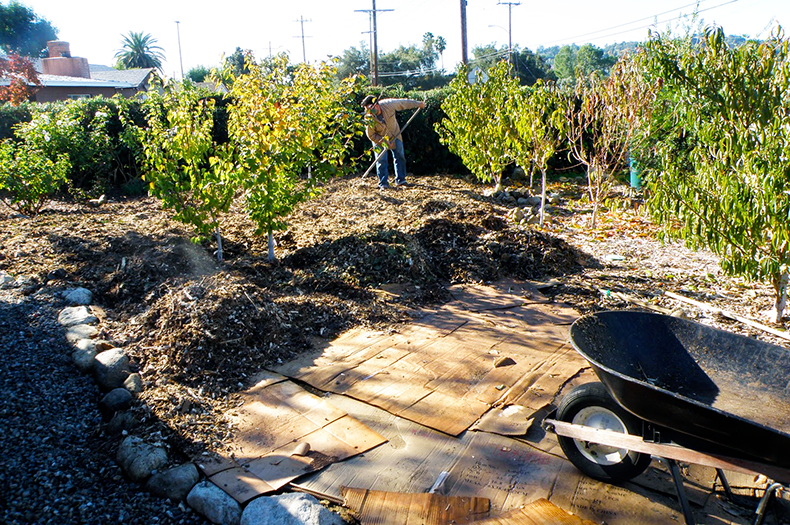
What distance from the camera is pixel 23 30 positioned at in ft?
167

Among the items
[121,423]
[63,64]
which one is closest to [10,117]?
[121,423]

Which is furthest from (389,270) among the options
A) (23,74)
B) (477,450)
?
(23,74)

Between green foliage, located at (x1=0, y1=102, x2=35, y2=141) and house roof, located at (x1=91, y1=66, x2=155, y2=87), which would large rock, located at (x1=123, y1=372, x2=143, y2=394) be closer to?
green foliage, located at (x1=0, y1=102, x2=35, y2=141)

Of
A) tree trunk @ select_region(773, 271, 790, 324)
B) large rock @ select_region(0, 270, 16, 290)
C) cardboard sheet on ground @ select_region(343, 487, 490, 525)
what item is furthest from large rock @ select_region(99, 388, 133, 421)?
tree trunk @ select_region(773, 271, 790, 324)

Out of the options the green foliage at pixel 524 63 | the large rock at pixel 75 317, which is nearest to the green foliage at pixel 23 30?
the green foliage at pixel 524 63

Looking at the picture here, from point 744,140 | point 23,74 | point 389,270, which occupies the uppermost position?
point 23,74

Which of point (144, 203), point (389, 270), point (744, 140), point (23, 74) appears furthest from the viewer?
point (23, 74)

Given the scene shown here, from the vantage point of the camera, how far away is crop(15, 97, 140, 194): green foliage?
9352 mm

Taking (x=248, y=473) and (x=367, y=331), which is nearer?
(x=248, y=473)

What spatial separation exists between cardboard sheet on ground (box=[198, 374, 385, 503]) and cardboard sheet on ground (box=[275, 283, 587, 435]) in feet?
0.89

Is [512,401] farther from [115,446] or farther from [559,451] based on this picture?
[115,446]

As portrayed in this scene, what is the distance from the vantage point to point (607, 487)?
279 cm

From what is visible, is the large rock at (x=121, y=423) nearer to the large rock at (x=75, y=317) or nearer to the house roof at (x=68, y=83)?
the large rock at (x=75, y=317)

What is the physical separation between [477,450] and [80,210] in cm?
861
